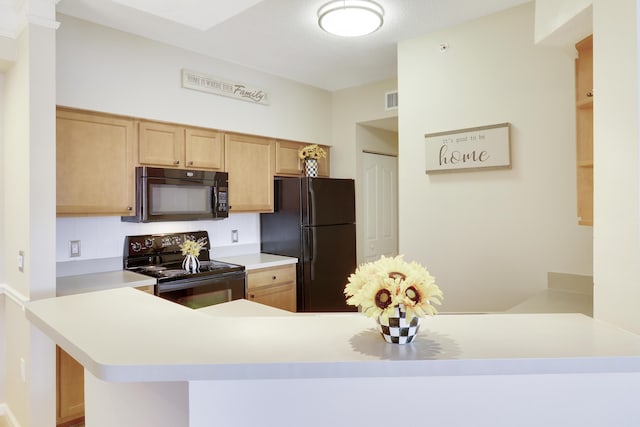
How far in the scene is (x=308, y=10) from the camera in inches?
104

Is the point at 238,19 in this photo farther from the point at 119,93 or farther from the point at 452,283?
the point at 452,283

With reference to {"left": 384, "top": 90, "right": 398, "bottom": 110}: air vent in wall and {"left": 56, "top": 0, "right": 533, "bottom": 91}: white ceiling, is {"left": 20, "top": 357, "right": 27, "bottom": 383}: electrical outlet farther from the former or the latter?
{"left": 384, "top": 90, "right": 398, "bottom": 110}: air vent in wall

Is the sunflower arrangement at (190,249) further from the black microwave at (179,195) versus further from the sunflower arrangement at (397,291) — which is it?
the sunflower arrangement at (397,291)

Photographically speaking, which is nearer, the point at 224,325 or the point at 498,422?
the point at 498,422

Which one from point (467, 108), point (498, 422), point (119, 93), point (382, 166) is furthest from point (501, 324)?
point (382, 166)

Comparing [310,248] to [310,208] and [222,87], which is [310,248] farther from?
[222,87]

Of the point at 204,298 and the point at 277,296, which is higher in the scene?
the point at 204,298

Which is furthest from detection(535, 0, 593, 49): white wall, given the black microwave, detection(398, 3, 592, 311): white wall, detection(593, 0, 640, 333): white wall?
the black microwave

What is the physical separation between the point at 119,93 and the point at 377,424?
9.19 feet

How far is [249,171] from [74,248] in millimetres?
1512

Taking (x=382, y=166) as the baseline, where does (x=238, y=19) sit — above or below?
above

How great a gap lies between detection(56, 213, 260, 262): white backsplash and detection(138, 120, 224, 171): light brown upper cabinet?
0.54 meters

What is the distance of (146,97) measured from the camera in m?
3.05

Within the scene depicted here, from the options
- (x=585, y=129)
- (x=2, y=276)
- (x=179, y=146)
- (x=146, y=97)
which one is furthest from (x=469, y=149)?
(x=2, y=276)
